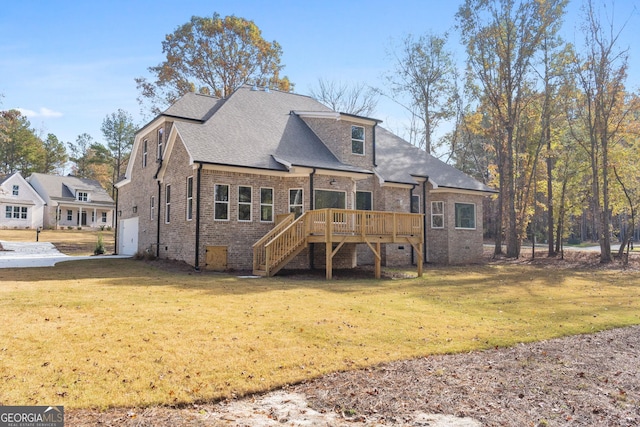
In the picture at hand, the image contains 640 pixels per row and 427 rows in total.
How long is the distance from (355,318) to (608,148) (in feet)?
77.4

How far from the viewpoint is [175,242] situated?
59.7 ft

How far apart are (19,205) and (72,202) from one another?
4.46m

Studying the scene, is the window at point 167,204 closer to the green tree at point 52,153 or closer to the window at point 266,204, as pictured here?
the window at point 266,204

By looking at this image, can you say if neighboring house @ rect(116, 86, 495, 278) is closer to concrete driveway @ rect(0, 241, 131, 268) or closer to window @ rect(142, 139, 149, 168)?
window @ rect(142, 139, 149, 168)

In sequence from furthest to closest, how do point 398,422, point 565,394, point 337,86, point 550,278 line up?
point 337,86 < point 550,278 < point 565,394 < point 398,422

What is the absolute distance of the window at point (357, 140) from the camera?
67.8 feet

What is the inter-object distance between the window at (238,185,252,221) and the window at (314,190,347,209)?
8.74ft

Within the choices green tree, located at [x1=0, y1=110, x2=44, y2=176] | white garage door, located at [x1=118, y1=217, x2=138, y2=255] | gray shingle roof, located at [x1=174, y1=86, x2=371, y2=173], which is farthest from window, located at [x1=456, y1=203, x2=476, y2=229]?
green tree, located at [x1=0, y1=110, x2=44, y2=176]

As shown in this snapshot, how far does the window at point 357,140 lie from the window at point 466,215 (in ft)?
20.5

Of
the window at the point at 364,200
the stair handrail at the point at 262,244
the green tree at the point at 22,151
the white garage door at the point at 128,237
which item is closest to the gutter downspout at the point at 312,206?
the stair handrail at the point at 262,244

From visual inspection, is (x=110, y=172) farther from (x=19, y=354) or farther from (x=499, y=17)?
(x=19, y=354)

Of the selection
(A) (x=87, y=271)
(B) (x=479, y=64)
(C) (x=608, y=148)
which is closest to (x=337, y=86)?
(B) (x=479, y=64)

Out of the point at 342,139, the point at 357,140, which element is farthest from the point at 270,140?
the point at 357,140

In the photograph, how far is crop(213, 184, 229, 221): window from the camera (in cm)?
1661
